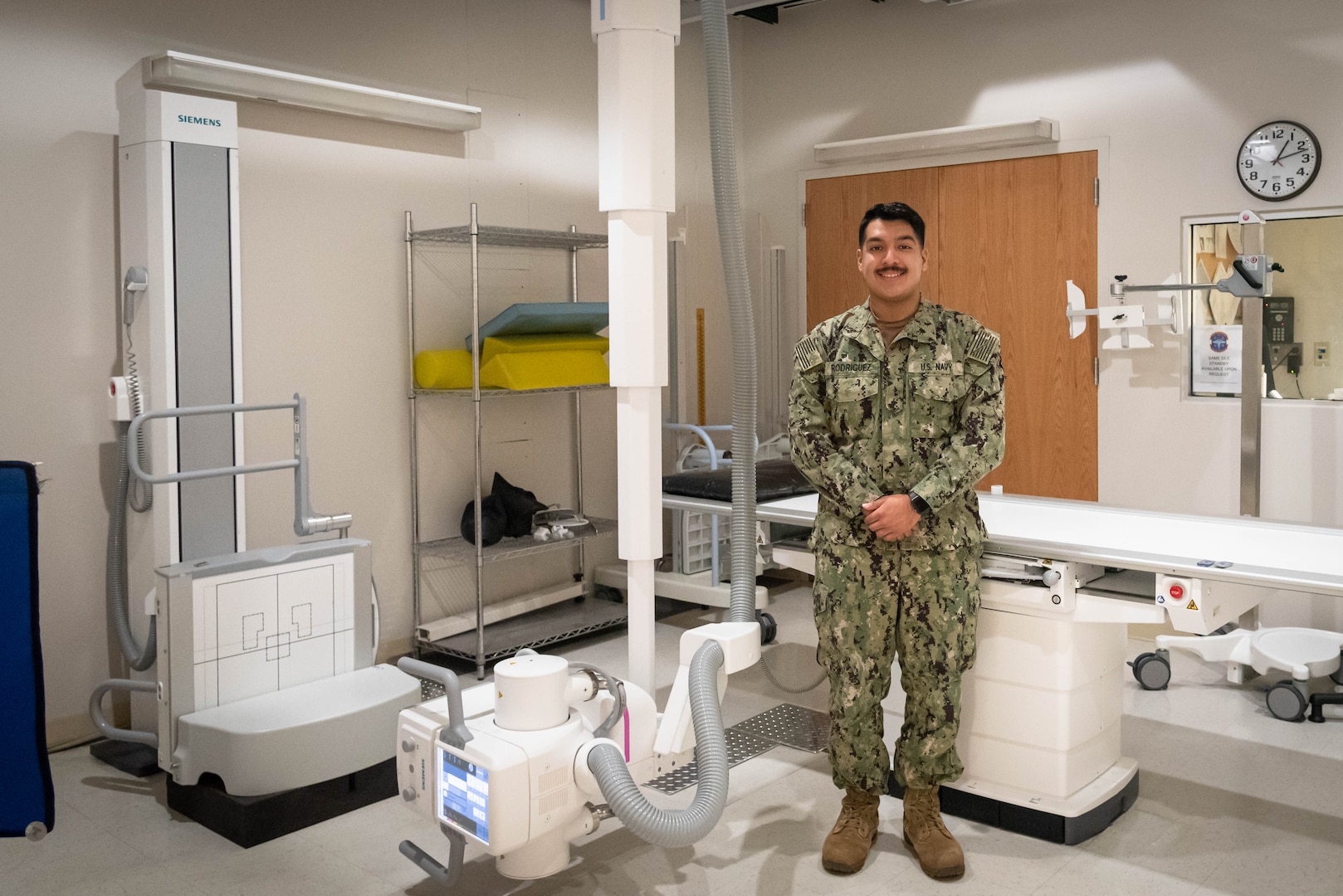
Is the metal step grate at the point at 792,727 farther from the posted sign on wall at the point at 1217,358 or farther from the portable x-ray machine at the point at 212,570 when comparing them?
the posted sign on wall at the point at 1217,358

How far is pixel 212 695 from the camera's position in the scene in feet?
11.1

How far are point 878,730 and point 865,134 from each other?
395cm

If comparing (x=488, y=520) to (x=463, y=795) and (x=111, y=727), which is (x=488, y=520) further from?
(x=463, y=795)

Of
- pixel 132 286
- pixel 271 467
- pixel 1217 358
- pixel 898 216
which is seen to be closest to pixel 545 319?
pixel 271 467

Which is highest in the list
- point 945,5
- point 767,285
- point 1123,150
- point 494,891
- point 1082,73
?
point 945,5

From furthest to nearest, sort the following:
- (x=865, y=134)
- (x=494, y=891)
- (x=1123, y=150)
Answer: (x=865, y=134)
(x=1123, y=150)
(x=494, y=891)

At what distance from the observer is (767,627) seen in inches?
203

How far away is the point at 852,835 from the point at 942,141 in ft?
12.2

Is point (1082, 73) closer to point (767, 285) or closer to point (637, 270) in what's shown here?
point (767, 285)

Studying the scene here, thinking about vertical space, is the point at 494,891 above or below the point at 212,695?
below

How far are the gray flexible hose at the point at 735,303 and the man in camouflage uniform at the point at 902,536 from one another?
0.24 m

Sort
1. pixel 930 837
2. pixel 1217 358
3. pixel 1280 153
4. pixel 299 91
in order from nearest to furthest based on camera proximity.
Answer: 1. pixel 930 837
2. pixel 299 91
3. pixel 1280 153
4. pixel 1217 358

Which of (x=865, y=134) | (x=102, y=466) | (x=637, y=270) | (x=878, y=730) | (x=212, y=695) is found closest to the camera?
(x=637, y=270)

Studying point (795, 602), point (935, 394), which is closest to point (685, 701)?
point (935, 394)
